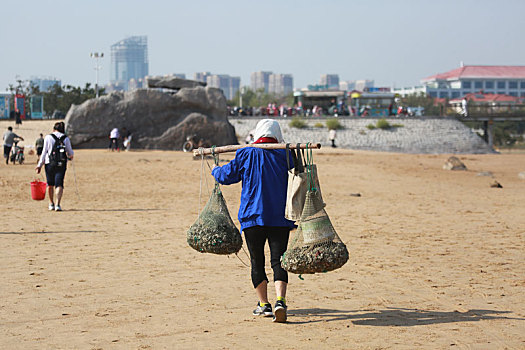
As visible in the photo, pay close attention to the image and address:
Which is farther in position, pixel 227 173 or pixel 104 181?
pixel 104 181

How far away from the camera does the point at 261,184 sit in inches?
245

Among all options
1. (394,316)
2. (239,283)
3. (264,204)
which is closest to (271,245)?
(264,204)

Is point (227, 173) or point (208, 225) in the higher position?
point (227, 173)

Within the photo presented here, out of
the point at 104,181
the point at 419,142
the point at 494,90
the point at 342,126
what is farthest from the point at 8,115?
the point at 494,90

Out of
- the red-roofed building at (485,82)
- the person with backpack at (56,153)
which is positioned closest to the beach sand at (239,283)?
the person with backpack at (56,153)

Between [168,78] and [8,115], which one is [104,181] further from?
[8,115]

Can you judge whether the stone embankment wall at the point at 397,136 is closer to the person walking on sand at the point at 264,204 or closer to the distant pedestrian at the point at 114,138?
the distant pedestrian at the point at 114,138

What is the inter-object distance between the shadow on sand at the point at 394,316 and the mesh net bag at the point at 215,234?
82 cm

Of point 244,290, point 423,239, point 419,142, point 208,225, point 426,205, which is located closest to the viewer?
point 208,225

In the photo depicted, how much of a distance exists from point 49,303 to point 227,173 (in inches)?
83.9

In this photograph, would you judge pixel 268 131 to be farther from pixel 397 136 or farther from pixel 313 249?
pixel 397 136

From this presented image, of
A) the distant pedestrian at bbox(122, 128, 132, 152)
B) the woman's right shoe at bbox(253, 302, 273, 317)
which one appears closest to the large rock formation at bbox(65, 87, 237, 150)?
the distant pedestrian at bbox(122, 128, 132, 152)

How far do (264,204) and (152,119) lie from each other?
32.3 metres

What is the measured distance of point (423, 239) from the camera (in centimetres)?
1115
